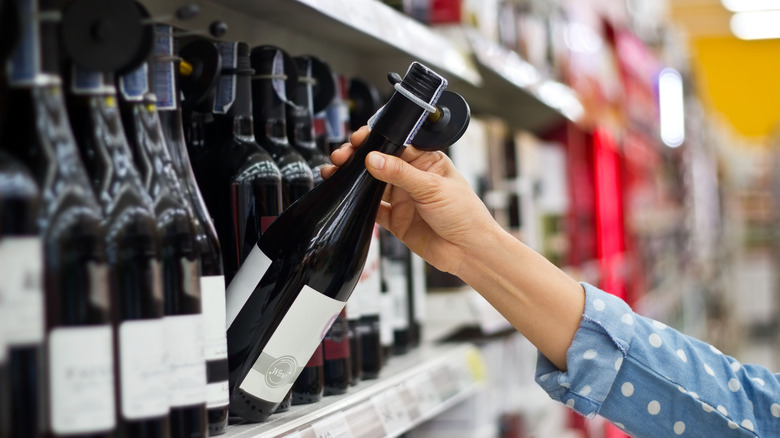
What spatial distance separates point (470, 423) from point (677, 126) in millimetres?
4636

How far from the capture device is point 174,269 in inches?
30.1

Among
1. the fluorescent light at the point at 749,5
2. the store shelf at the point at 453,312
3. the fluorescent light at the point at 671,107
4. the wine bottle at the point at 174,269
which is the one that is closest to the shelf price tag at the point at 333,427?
the wine bottle at the point at 174,269

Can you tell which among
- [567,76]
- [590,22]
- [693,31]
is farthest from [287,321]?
[693,31]

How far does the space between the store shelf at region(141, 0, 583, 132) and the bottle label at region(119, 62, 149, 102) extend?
0.66ft

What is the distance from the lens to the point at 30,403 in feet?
1.99

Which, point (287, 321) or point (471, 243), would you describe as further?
point (471, 243)

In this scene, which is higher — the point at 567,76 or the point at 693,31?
the point at 693,31

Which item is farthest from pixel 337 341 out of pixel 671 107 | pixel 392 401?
pixel 671 107

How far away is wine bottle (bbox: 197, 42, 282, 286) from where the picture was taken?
103 cm

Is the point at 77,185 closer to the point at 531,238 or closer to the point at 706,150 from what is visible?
the point at 531,238

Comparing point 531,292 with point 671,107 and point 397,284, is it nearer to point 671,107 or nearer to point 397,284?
point 397,284

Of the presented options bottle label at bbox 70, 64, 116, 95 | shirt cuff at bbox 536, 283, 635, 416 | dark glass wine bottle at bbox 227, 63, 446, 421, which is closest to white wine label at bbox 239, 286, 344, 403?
dark glass wine bottle at bbox 227, 63, 446, 421

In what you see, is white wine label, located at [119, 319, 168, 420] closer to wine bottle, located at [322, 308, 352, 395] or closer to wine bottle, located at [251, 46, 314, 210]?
wine bottle, located at [251, 46, 314, 210]

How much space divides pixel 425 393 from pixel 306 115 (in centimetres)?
50
